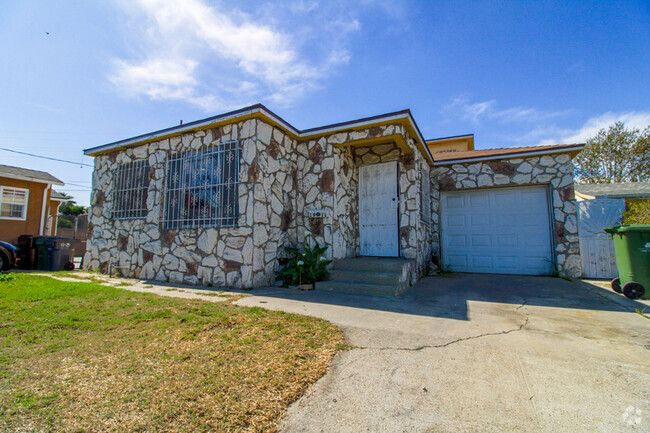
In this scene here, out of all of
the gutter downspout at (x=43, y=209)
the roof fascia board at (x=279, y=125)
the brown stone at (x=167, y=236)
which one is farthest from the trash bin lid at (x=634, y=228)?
the gutter downspout at (x=43, y=209)

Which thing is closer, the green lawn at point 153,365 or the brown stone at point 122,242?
the green lawn at point 153,365

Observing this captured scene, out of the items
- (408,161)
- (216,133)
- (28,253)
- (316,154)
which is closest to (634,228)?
(408,161)

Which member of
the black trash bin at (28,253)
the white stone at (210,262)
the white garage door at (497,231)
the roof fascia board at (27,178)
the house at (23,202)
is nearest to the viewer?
the white stone at (210,262)

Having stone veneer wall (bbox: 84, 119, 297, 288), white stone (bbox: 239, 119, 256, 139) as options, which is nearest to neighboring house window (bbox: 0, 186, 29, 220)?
stone veneer wall (bbox: 84, 119, 297, 288)

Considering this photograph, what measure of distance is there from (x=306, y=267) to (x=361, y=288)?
4.05 feet

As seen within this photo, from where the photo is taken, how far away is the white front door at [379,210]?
22.6 feet

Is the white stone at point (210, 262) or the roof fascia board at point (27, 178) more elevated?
the roof fascia board at point (27, 178)

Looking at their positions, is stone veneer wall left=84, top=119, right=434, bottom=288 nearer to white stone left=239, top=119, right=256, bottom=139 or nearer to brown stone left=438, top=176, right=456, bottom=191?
white stone left=239, top=119, right=256, bottom=139

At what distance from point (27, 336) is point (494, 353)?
14.1ft

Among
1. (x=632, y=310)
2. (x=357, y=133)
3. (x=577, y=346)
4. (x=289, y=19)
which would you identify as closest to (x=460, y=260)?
(x=632, y=310)

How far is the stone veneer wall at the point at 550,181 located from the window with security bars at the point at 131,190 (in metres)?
7.82

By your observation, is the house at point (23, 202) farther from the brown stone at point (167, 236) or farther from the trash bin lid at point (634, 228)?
the trash bin lid at point (634, 228)

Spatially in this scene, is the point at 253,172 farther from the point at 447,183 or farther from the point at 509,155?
the point at 509,155

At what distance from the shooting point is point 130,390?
1.87 meters
